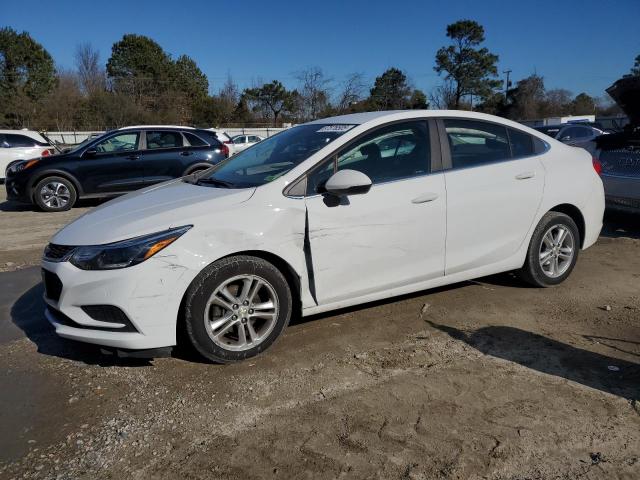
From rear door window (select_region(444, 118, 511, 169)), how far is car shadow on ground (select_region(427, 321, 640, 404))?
4.45ft

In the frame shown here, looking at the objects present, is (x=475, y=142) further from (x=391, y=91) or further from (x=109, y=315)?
(x=391, y=91)

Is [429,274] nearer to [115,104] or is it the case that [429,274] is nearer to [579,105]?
[115,104]

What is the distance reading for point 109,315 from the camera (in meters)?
3.12

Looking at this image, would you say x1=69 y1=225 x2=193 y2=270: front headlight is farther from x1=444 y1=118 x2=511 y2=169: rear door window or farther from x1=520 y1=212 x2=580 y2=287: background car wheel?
x1=520 y1=212 x2=580 y2=287: background car wheel

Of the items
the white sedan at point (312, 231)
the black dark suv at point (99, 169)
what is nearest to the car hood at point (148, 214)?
the white sedan at point (312, 231)

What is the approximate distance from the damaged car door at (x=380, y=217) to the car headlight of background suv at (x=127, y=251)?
939mm

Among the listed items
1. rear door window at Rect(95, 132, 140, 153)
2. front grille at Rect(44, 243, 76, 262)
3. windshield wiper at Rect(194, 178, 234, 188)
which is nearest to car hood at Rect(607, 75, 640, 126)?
windshield wiper at Rect(194, 178, 234, 188)

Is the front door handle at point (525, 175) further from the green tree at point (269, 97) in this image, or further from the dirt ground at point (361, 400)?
the green tree at point (269, 97)

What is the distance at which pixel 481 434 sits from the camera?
8.51ft

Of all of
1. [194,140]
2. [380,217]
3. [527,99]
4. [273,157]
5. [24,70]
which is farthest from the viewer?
[527,99]

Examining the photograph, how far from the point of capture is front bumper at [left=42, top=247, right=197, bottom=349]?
305 centimetres

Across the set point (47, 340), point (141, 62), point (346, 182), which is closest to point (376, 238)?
point (346, 182)

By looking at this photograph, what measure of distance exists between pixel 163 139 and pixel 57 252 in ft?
25.3

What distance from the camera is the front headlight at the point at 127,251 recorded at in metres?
3.08
